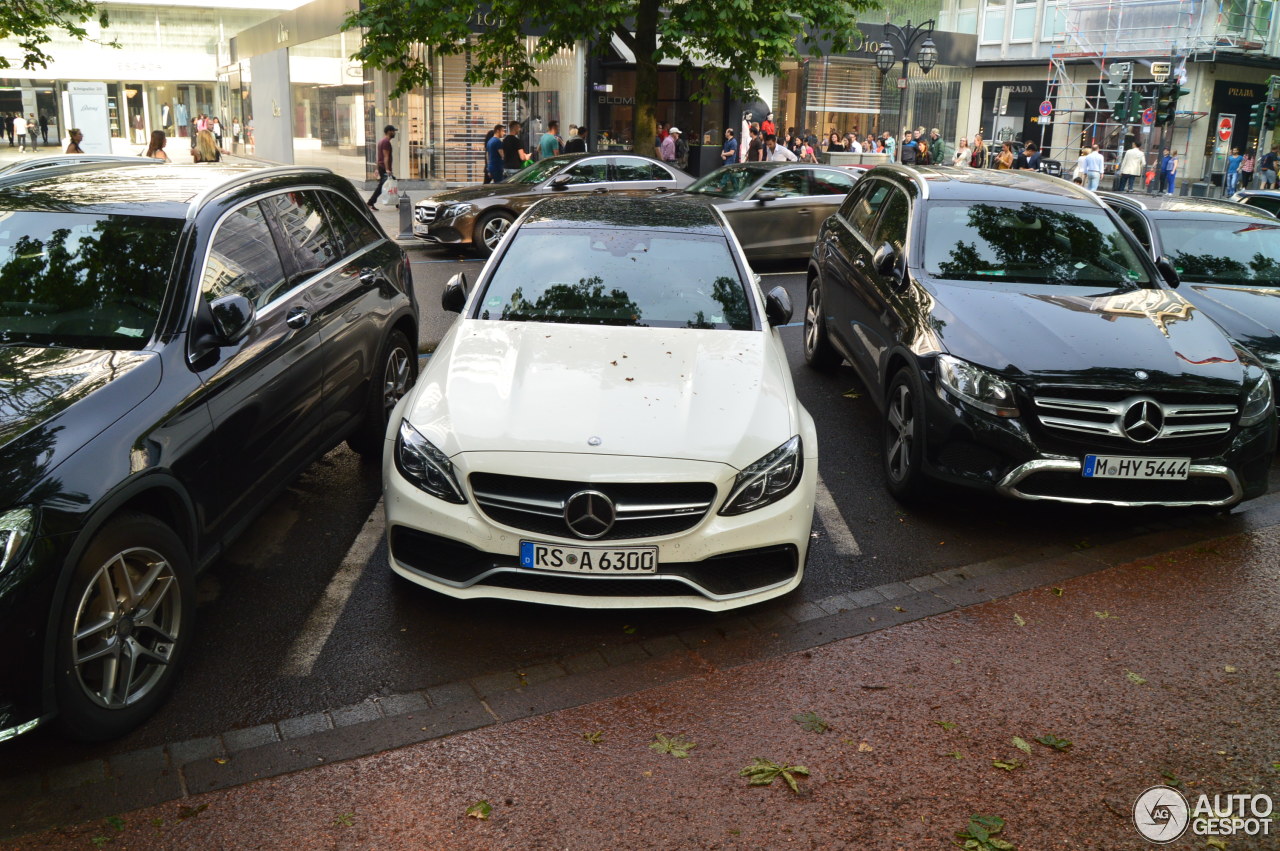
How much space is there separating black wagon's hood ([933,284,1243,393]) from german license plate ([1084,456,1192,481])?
39 cm

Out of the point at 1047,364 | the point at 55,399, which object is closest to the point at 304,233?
the point at 55,399

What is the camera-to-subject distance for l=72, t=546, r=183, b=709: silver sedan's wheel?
3.52 meters

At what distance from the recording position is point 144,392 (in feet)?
12.9

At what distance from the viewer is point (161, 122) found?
Answer: 5178cm

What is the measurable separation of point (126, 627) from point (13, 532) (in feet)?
1.98

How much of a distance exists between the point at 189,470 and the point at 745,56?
55.1 ft

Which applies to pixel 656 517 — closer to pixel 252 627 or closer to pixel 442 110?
pixel 252 627

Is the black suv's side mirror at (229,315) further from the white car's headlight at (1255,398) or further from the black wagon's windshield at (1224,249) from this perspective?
the black wagon's windshield at (1224,249)

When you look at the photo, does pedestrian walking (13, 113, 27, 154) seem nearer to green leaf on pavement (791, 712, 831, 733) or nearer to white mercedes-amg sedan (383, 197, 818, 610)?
white mercedes-amg sedan (383, 197, 818, 610)

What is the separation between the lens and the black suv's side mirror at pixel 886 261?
686 centimetres

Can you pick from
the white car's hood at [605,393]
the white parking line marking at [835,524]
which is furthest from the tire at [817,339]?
the white car's hood at [605,393]

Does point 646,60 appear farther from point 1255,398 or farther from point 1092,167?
point 1255,398

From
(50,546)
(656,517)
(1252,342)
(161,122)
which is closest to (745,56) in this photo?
(1252,342)

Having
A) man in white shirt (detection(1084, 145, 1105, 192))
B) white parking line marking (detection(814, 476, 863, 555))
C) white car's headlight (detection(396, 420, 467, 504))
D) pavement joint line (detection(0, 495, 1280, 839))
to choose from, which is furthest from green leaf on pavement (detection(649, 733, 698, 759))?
man in white shirt (detection(1084, 145, 1105, 192))
